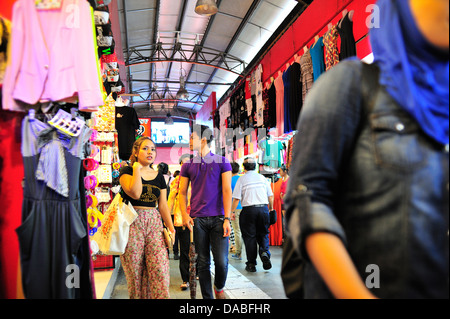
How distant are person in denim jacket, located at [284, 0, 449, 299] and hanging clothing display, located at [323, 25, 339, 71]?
162 inches

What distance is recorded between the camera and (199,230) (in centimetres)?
371

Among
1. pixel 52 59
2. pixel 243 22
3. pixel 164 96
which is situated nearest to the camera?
pixel 52 59

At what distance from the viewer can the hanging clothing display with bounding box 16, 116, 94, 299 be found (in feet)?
6.20

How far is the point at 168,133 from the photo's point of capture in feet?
75.3

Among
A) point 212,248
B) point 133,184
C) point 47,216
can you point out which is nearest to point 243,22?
point 212,248

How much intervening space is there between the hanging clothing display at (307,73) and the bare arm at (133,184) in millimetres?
3185

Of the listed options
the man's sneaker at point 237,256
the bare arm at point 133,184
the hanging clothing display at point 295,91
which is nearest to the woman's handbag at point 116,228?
the bare arm at point 133,184

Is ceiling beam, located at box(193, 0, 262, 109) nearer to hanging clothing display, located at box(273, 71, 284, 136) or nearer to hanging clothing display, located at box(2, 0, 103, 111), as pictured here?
hanging clothing display, located at box(273, 71, 284, 136)

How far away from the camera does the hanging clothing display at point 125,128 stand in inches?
243

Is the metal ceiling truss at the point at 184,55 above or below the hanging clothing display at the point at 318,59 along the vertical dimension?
above

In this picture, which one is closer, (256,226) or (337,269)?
(337,269)

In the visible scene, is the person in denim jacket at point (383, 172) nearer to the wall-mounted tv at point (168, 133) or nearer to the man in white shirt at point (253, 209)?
the man in white shirt at point (253, 209)

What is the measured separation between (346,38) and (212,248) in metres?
3.05

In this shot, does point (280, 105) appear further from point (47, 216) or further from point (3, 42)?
point (47, 216)
